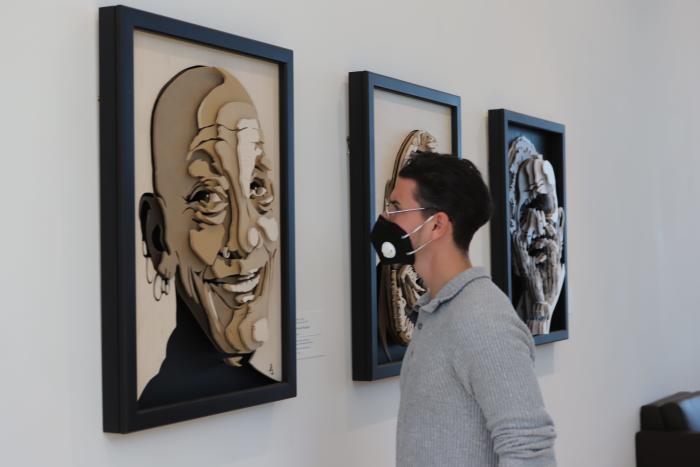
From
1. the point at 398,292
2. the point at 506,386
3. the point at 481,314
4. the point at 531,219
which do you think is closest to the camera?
the point at 506,386

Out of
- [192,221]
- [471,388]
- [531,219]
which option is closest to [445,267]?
[471,388]

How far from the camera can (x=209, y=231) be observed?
244 centimetres

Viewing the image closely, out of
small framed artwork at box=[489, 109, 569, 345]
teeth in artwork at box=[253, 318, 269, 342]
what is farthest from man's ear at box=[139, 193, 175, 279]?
small framed artwork at box=[489, 109, 569, 345]

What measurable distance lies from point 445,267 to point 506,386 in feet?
1.35

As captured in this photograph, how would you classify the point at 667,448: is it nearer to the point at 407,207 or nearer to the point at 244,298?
the point at 407,207

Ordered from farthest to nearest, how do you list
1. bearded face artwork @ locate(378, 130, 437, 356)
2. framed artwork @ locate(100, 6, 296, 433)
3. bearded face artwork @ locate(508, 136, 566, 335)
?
bearded face artwork @ locate(508, 136, 566, 335) < bearded face artwork @ locate(378, 130, 437, 356) < framed artwork @ locate(100, 6, 296, 433)

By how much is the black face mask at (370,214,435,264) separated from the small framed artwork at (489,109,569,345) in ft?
4.85

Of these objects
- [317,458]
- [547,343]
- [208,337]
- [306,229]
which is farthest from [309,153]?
[547,343]

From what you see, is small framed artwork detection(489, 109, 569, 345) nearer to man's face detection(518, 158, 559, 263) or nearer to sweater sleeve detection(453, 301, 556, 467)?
man's face detection(518, 158, 559, 263)

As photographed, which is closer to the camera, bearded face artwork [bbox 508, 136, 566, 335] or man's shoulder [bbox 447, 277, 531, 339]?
man's shoulder [bbox 447, 277, 531, 339]

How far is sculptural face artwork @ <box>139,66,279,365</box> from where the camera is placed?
231cm

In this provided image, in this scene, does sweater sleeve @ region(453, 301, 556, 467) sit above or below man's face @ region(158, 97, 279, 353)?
below

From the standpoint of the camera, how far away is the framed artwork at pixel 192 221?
2.17 metres

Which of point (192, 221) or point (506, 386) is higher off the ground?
point (192, 221)
